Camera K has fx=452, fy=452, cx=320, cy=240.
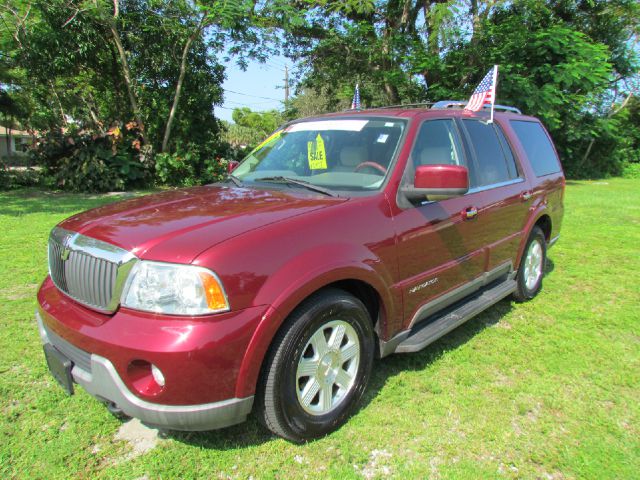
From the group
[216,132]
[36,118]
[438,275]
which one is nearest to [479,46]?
[216,132]

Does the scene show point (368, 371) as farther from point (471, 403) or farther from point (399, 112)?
point (399, 112)

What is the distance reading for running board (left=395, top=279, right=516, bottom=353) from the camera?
116 inches

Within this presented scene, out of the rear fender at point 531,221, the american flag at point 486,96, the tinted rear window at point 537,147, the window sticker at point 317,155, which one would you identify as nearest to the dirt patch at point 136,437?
the window sticker at point 317,155

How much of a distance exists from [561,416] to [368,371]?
3.99 ft

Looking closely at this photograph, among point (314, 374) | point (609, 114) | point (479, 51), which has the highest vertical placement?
point (479, 51)

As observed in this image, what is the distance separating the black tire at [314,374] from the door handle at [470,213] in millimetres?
1214

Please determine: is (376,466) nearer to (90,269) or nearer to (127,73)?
(90,269)

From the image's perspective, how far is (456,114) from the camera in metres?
3.67

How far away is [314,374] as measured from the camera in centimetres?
245

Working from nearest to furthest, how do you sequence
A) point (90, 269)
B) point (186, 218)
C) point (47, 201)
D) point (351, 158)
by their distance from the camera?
point (90, 269) < point (186, 218) < point (351, 158) < point (47, 201)

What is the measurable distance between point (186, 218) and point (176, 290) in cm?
55

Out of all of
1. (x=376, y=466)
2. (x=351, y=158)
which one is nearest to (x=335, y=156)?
(x=351, y=158)

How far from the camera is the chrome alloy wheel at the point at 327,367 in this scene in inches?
95.0

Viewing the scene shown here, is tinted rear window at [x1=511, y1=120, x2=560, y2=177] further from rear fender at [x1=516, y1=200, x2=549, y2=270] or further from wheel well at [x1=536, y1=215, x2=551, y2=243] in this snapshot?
wheel well at [x1=536, y1=215, x2=551, y2=243]
